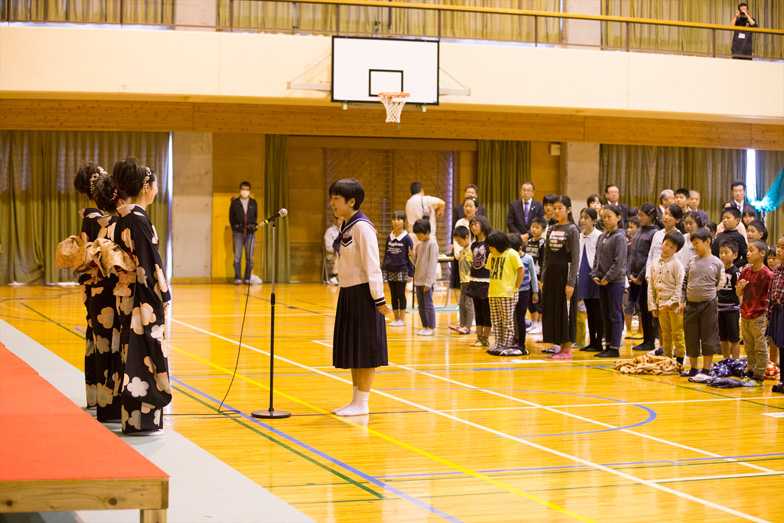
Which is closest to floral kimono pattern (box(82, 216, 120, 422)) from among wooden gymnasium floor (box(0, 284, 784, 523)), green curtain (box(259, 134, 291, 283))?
wooden gymnasium floor (box(0, 284, 784, 523))

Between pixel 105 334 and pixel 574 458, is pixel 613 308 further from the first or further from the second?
pixel 105 334

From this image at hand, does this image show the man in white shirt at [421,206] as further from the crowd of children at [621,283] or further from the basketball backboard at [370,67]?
the basketball backboard at [370,67]

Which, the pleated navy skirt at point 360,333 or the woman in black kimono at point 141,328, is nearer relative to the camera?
the woman in black kimono at point 141,328

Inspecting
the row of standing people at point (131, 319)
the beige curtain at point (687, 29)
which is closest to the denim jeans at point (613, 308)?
the row of standing people at point (131, 319)

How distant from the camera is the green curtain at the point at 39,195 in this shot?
16203 millimetres

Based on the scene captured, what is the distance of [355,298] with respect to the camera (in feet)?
18.9

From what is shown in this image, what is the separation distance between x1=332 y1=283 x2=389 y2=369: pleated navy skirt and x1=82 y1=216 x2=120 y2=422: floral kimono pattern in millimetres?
1355

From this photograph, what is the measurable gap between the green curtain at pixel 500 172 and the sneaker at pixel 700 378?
34.9 feet

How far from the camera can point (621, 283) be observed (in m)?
8.91

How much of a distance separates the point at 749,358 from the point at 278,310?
6717 mm

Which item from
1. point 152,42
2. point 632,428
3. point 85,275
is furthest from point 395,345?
point 152,42

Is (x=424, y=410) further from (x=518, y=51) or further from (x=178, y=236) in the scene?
(x=178, y=236)

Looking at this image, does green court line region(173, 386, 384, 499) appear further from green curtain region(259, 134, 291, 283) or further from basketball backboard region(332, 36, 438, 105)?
green curtain region(259, 134, 291, 283)

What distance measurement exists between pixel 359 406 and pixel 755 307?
3613 mm
